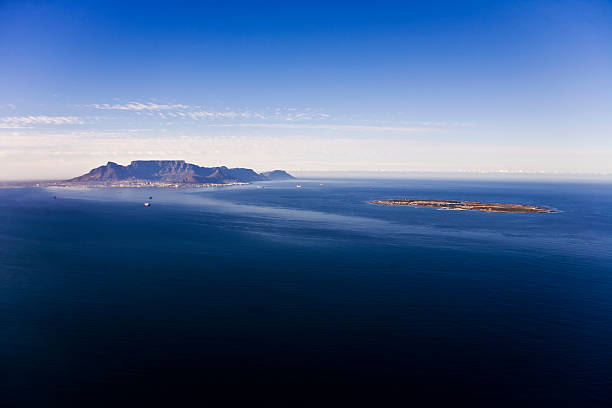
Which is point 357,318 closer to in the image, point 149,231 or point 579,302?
point 579,302

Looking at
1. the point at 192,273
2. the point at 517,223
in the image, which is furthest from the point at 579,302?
the point at 517,223

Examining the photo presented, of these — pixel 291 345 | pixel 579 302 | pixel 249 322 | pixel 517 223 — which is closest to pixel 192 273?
pixel 249 322

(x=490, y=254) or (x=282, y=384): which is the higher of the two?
(x=490, y=254)

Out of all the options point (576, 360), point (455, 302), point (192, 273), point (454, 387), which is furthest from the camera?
point (192, 273)

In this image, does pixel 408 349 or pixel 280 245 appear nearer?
pixel 408 349

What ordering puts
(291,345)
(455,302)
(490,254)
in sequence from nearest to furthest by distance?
1. (291,345)
2. (455,302)
3. (490,254)

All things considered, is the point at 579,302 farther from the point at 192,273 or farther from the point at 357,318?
the point at 192,273
